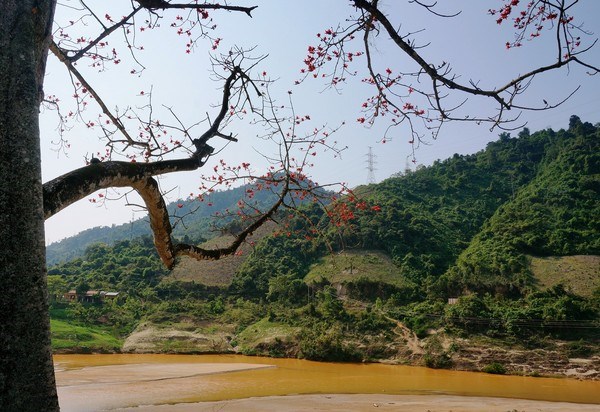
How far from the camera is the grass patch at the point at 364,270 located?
1243 inches

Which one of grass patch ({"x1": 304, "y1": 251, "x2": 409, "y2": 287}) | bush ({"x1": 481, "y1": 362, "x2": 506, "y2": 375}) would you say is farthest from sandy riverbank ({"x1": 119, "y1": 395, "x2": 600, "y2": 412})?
grass patch ({"x1": 304, "y1": 251, "x2": 409, "y2": 287})

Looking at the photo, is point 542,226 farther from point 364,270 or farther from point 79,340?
point 79,340

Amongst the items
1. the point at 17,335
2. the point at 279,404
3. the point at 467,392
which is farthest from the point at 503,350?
the point at 17,335

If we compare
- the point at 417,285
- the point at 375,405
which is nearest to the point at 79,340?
the point at 375,405

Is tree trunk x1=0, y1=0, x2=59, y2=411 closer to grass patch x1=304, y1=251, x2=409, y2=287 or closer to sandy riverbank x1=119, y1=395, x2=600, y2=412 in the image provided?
sandy riverbank x1=119, y1=395, x2=600, y2=412

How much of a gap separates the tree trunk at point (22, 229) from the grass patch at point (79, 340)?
25.4 m

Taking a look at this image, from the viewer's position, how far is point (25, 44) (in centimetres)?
167

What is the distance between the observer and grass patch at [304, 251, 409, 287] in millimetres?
31578

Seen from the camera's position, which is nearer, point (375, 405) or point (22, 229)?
point (22, 229)

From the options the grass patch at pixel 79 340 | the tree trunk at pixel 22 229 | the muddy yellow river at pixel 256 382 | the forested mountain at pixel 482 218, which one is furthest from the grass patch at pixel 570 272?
the tree trunk at pixel 22 229

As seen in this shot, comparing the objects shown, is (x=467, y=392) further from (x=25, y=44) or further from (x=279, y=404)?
(x=25, y=44)

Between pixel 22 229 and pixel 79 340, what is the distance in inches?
1068

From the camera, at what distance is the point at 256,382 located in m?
16.9

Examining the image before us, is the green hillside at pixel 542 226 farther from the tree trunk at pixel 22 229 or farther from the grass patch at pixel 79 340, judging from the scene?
the tree trunk at pixel 22 229
